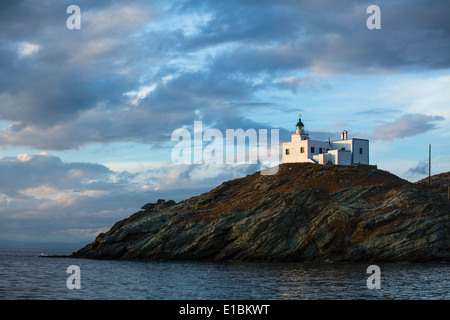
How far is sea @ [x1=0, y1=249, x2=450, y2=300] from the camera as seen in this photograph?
42188 millimetres

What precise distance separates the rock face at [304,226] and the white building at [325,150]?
9355mm

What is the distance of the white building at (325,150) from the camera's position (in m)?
108

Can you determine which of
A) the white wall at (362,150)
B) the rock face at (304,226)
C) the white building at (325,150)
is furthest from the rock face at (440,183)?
the rock face at (304,226)

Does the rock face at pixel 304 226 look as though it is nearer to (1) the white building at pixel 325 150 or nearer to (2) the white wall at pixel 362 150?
(1) the white building at pixel 325 150

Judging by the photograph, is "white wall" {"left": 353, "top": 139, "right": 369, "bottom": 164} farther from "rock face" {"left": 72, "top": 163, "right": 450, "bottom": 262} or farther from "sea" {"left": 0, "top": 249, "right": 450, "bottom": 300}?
"sea" {"left": 0, "top": 249, "right": 450, "bottom": 300}

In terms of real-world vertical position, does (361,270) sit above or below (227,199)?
below

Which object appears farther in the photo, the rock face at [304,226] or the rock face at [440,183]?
the rock face at [440,183]

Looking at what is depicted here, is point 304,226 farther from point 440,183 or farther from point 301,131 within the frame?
point 440,183

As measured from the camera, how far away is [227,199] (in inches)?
3925

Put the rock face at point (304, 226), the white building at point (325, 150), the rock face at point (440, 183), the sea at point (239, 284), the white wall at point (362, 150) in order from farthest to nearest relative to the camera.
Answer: the rock face at point (440, 183) < the white wall at point (362, 150) < the white building at point (325, 150) < the rock face at point (304, 226) < the sea at point (239, 284)

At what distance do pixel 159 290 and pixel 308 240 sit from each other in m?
38.9
